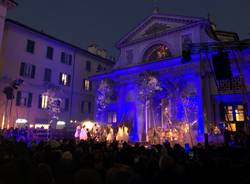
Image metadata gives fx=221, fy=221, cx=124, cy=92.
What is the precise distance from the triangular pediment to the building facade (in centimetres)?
862

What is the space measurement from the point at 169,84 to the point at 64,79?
16.3 meters

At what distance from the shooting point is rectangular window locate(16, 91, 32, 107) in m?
26.6

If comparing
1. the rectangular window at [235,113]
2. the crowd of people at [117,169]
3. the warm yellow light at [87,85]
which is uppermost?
the warm yellow light at [87,85]

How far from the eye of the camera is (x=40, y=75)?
29562 millimetres

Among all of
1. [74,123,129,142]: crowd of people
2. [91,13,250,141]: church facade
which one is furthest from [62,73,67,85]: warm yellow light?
[74,123,129,142]: crowd of people

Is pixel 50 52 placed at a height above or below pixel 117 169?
above

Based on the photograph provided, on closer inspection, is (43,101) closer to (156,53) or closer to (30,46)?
(30,46)

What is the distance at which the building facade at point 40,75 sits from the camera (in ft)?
85.5

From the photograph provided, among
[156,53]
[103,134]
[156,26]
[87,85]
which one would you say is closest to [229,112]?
[156,53]

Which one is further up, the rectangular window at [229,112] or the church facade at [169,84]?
the church facade at [169,84]

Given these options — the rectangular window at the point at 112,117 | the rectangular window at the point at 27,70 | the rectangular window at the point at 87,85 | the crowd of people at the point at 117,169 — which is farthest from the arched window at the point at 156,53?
the crowd of people at the point at 117,169

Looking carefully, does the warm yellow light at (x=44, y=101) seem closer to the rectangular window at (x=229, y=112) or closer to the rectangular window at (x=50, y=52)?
the rectangular window at (x=50, y=52)

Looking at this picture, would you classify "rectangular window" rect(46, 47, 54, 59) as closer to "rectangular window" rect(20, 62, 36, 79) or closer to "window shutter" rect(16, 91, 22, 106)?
"rectangular window" rect(20, 62, 36, 79)

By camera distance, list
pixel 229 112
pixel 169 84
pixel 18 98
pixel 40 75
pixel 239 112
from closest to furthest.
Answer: pixel 239 112, pixel 229 112, pixel 169 84, pixel 18 98, pixel 40 75
